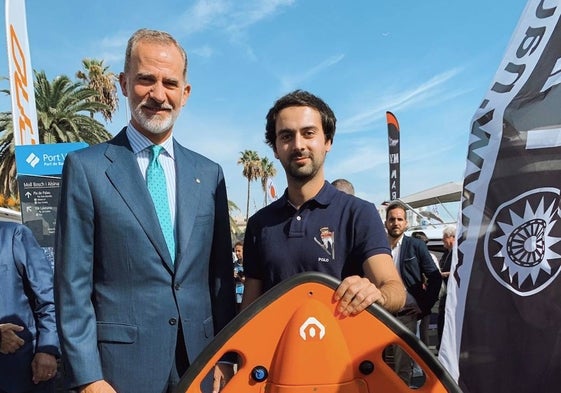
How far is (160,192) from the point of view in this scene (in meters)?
2.05

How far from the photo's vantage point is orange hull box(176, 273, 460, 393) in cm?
150

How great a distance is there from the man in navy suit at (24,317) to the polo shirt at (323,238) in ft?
4.78

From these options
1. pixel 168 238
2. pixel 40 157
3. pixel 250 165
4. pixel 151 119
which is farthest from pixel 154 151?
pixel 250 165

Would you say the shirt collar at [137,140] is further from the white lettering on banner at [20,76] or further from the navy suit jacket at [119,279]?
the white lettering on banner at [20,76]

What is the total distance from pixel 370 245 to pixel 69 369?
1187 millimetres

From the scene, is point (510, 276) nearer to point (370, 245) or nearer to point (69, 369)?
point (370, 245)

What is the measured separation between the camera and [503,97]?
2.13m

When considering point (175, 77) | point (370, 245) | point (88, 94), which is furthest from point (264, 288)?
point (88, 94)

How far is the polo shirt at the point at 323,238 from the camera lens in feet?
6.44

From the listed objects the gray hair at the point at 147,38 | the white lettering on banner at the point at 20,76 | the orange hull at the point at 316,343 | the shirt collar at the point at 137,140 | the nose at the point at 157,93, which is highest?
the white lettering on banner at the point at 20,76

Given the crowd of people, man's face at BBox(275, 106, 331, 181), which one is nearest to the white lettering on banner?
the crowd of people

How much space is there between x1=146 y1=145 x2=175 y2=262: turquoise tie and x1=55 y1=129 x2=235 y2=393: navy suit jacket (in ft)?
0.13

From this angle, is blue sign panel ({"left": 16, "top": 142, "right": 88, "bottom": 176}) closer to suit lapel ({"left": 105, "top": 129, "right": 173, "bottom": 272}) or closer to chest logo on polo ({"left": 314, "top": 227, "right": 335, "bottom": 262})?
suit lapel ({"left": 105, "top": 129, "right": 173, "bottom": 272})

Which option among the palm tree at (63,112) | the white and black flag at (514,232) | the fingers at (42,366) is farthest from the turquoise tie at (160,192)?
the palm tree at (63,112)
